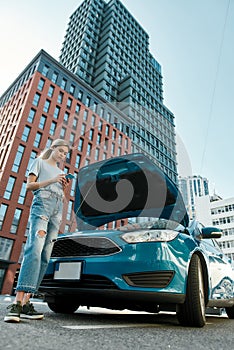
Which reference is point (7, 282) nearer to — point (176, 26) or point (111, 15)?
point (176, 26)

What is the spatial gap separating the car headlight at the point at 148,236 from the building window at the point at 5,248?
24450mm

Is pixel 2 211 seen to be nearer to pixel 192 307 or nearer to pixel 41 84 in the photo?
pixel 41 84

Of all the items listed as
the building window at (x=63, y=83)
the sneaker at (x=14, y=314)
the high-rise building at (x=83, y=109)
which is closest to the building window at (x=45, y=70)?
the high-rise building at (x=83, y=109)

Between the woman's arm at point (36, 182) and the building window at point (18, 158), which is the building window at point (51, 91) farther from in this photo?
the woman's arm at point (36, 182)

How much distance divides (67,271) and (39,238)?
44 cm

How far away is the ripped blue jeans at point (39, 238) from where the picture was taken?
1.91 meters

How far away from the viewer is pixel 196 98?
7.82 meters

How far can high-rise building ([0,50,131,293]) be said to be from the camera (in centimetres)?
2411

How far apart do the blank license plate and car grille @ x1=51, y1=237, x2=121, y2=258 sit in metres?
0.08

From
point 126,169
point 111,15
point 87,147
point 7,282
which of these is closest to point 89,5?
point 111,15

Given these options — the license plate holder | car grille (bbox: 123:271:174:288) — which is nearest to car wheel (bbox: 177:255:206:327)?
car grille (bbox: 123:271:174:288)

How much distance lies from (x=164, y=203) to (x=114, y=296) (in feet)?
5.57

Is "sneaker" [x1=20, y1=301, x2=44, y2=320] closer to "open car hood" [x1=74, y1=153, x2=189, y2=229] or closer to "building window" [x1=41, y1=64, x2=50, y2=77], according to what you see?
"open car hood" [x1=74, y1=153, x2=189, y2=229]

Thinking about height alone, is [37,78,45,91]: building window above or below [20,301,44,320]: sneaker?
above
